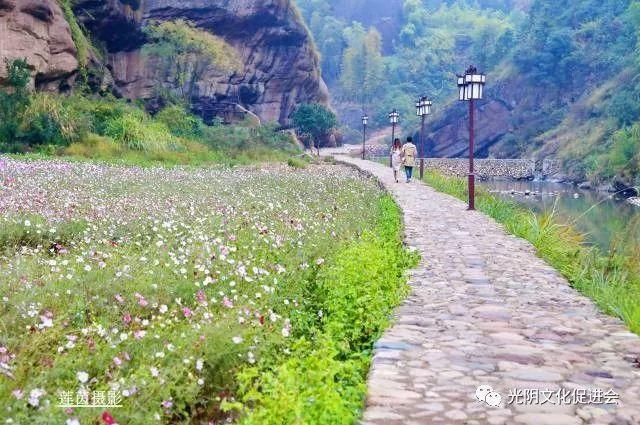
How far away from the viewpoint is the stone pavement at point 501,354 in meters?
3.76

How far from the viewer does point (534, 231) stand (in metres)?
10.2

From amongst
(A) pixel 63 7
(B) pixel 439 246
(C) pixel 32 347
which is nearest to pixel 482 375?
(C) pixel 32 347

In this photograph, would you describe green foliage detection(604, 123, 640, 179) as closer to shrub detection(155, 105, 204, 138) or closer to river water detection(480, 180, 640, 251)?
river water detection(480, 180, 640, 251)

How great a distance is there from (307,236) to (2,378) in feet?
15.5

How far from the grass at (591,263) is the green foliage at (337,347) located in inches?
74.0

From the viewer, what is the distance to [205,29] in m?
42.1

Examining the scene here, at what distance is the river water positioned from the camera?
11.2 metres

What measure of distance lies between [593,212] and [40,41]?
2217 centimetres

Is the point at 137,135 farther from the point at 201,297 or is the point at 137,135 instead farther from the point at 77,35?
the point at 201,297

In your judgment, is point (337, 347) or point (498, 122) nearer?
point (337, 347)

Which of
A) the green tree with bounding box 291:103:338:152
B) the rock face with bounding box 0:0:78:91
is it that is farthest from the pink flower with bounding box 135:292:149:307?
the green tree with bounding box 291:103:338:152

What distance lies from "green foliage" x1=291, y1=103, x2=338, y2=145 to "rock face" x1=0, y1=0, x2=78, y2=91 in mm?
20326

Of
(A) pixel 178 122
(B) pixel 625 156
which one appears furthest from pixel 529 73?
(A) pixel 178 122

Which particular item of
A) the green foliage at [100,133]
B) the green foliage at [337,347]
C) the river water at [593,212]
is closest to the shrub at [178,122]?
the green foliage at [100,133]
